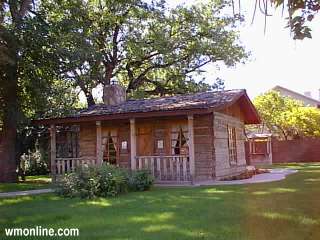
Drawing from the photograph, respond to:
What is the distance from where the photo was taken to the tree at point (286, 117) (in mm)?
34781

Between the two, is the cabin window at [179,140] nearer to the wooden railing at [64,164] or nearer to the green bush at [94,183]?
the wooden railing at [64,164]

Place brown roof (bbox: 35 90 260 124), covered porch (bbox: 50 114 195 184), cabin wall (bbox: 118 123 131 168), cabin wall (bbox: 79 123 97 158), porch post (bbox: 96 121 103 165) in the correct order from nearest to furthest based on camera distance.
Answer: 1. brown roof (bbox: 35 90 260 124)
2. covered porch (bbox: 50 114 195 184)
3. porch post (bbox: 96 121 103 165)
4. cabin wall (bbox: 118 123 131 168)
5. cabin wall (bbox: 79 123 97 158)

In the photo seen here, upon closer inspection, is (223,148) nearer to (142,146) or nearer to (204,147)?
(204,147)

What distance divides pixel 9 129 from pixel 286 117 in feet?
77.5

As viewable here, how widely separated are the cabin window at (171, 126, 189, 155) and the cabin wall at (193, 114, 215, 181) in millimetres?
405

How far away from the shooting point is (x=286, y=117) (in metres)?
35.7

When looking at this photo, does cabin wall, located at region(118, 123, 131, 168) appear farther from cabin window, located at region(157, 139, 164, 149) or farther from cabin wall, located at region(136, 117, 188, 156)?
cabin window, located at region(157, 139, 164, 149)

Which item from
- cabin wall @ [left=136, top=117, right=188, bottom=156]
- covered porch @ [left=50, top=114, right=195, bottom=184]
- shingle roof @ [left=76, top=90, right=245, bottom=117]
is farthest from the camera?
cabin wall @ [left=136, top=117, right=188, bottom=156]

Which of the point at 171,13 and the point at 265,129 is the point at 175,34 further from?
the point at 265,129

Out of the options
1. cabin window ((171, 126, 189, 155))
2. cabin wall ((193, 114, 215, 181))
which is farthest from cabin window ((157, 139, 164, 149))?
cabin wall ((193, 114, 215, 181))

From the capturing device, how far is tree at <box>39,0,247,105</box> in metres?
27.1

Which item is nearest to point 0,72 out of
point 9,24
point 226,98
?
point 9,24

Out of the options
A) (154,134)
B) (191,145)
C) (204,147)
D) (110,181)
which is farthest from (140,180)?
(154,134)

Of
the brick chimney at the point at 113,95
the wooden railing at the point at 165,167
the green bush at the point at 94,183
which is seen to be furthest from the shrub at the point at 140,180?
the brick chimney at the point at 113,95
